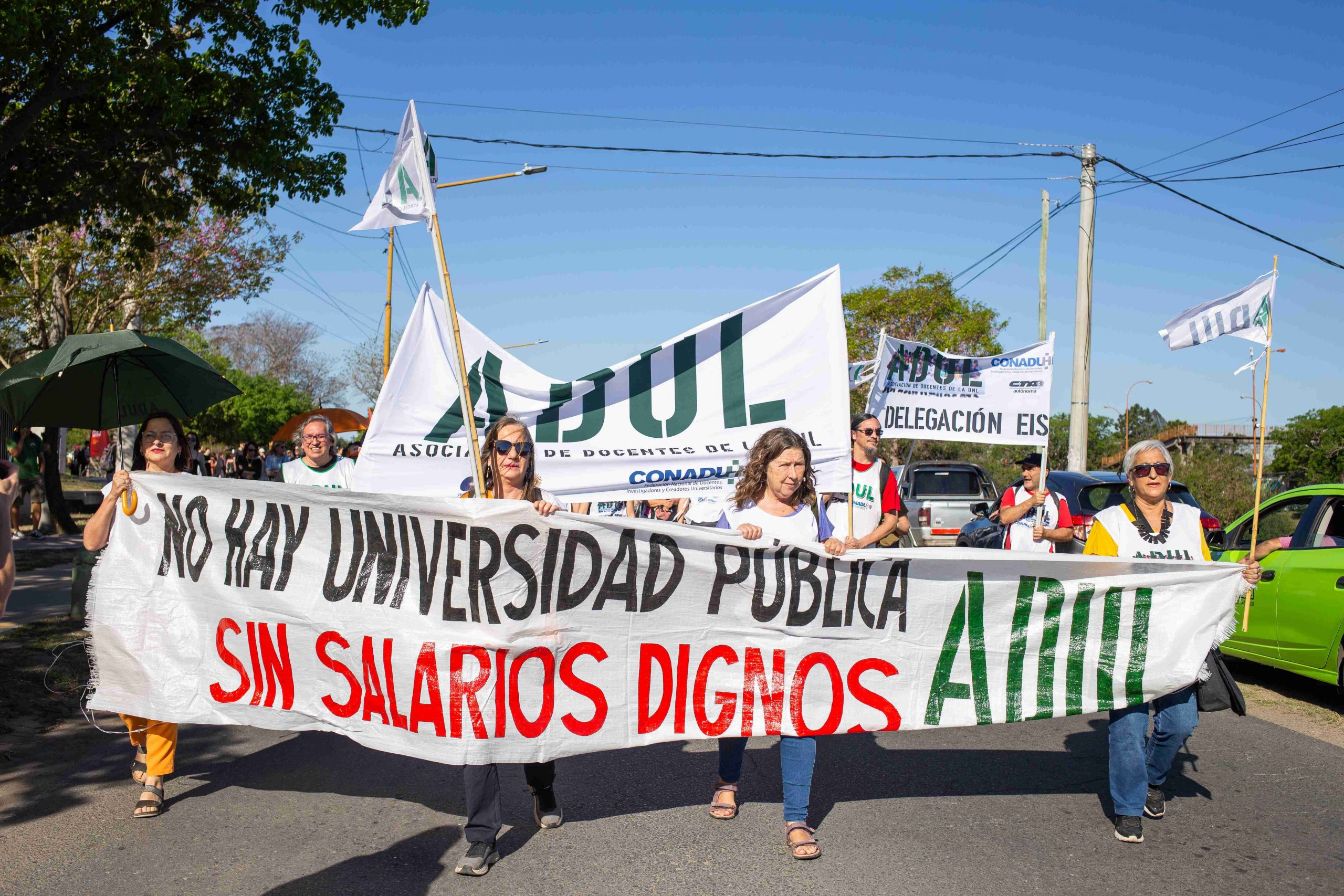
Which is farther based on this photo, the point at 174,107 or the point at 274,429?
the point at 274,429

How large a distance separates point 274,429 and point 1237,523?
186 ft

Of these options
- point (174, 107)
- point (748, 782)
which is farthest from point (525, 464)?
point (174, 107)

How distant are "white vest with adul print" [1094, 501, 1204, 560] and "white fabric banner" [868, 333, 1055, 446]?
4727 mm

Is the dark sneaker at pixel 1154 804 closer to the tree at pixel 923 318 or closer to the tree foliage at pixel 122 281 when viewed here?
the tree foliage at pixel 122 281

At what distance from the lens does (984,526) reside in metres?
12.4

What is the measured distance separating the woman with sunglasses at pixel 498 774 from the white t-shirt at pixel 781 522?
82 centimetres

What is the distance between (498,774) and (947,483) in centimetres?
1362

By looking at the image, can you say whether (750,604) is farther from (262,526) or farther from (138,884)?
(138,884)

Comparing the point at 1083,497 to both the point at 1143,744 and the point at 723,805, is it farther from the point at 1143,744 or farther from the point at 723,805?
the point at 723,805

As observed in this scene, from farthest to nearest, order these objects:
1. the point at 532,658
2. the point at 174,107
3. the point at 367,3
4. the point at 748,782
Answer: the point at 367,3, the point at 174,107, the point at 748,782, the point at 532,658

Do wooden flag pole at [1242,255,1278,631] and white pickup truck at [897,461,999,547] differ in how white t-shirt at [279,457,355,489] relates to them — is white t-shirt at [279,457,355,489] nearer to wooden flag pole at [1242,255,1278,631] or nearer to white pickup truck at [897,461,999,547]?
wooden flag pole at [1242,255,1278,631]

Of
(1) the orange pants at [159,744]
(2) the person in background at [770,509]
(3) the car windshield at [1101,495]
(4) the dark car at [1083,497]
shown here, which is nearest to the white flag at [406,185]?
(2) the person in background at [770,509]

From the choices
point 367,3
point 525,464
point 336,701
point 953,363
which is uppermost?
point 367,3

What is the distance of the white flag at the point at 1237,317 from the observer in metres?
6.02
